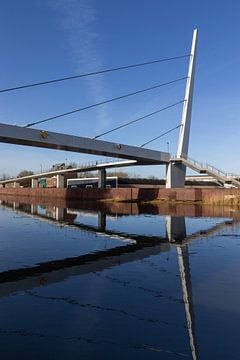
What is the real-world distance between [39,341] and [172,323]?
2.43m

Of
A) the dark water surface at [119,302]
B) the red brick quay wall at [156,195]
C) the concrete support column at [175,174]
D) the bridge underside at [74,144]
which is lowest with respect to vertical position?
the dark water surface at [119,302]

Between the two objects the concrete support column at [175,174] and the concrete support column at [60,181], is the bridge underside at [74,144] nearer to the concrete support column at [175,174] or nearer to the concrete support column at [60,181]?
the concrete support column at [175,174]

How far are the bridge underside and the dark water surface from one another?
31.8m

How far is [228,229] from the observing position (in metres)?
24.9

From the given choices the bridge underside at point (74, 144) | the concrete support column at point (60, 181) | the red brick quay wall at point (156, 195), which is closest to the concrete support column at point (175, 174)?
the bridge underside at point (74, 144)

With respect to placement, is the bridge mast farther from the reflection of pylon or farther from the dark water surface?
the reflection of pylon

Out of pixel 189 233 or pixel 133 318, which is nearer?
pixel 133 318

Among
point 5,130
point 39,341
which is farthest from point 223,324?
point 5,130

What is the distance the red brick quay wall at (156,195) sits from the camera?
54.8 metres

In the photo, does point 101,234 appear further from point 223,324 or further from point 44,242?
point 223,324

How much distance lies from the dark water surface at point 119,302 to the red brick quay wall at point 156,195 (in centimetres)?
3875

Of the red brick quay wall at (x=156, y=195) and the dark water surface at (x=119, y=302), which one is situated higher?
the red brick quay wall at (x=156, y=195)

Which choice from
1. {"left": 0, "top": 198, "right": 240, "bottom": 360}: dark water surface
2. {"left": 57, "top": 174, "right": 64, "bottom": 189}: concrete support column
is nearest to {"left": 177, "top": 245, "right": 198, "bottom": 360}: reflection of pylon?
{"left": 0, "top": 198, "right": 240, "bottom": 360}: dark water surface

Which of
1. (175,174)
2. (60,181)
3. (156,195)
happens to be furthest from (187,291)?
(60,181)
